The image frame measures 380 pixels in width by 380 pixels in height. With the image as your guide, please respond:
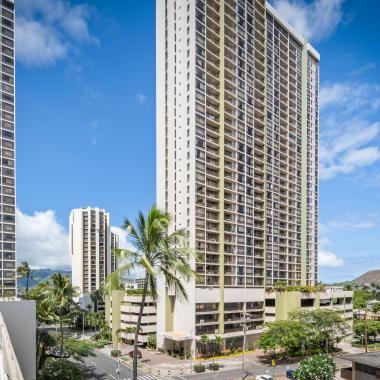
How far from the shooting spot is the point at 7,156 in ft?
311

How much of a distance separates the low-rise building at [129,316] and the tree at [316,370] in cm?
4190

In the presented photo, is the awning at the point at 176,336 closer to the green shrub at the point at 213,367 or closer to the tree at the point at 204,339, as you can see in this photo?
the tree at the point at 204,339

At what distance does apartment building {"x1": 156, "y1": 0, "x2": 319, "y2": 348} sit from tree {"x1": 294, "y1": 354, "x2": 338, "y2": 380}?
27.1 m

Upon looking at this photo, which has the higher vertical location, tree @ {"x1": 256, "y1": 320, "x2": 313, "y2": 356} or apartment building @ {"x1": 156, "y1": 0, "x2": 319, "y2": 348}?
apartment building @ {"x1": 156, "y1": 0, "x2": 319, "y2": 348}

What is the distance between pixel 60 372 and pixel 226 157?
4971 cm

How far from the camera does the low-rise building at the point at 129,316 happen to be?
265 ft

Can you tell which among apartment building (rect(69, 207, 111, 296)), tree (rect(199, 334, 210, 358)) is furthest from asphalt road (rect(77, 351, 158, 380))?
apartment building (rect(69, 207, 111, 296))

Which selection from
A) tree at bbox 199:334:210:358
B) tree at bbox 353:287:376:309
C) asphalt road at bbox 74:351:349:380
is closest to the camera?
asphalt road at bbox 74:351:349:380

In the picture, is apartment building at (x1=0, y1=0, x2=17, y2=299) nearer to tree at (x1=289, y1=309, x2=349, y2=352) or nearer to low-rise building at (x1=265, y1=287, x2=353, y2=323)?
low-rise building at (x1=265, y1=287, x2=353, y2=323)

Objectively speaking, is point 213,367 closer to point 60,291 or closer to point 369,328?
point 60,291

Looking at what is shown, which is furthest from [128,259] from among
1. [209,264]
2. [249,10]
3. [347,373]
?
[249,10]

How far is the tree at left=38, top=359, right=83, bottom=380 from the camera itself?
36562 millimetres

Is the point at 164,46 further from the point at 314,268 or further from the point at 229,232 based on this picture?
the point at 314,268

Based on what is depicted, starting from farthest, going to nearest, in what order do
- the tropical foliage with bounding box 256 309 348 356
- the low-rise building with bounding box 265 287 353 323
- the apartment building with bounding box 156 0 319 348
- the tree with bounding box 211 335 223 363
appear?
the low-rise building with bounding box 265 287 353 323 < the apartment building with bounding box 156 0 319 348 < the tree with bounding box 211 335 223 363 < the tropical foliage with bounding box 256 309 348 356
